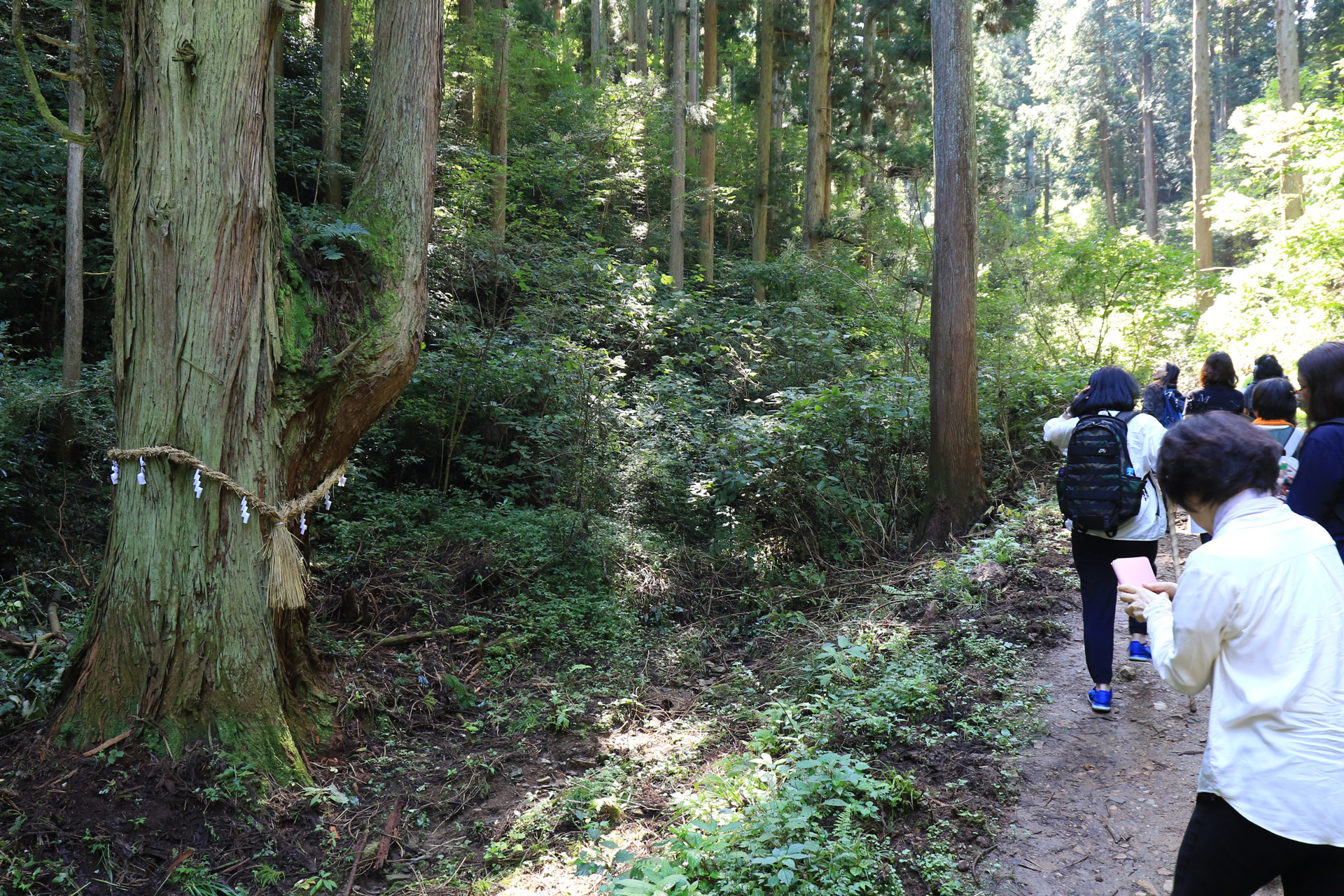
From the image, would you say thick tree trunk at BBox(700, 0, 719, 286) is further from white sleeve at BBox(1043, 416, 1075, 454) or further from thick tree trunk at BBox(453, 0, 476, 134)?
white sleeve at BBox(1043, 416, 1075, 454)

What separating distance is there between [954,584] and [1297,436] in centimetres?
268

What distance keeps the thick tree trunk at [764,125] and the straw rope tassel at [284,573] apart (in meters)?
15.9

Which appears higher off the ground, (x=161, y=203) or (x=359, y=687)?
(x=161, y=203)

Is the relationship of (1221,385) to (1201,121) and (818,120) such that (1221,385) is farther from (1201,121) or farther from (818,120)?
(1201,121)

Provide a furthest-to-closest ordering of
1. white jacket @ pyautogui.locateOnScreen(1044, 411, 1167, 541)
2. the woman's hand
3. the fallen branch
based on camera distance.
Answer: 1. white jacket @ pyautogui.locateOnScreen(1044, 411, 1167, 541)
2. the fallen branch
3. the woman's hand

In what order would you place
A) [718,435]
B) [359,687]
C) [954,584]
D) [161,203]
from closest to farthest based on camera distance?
[161,203] < [359,687] < [954,584] < [718,435]

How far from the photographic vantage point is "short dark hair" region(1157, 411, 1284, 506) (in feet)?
6.24

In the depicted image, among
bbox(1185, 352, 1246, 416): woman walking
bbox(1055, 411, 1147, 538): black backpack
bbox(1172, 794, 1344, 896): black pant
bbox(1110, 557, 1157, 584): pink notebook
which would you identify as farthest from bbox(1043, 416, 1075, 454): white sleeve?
bbox(1172, 794, 1344, 896): black pant

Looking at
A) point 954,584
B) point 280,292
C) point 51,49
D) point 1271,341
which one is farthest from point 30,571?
point 1271,341

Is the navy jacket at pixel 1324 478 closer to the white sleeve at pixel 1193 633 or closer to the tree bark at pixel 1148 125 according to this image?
the white sleeve at pixel 1193 633

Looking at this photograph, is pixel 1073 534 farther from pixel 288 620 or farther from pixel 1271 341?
pixel 1271 341

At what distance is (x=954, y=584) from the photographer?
20.8 feet

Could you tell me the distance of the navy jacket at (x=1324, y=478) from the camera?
2.73 meters

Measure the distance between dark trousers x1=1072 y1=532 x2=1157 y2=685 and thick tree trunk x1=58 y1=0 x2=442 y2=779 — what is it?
14.8ft
